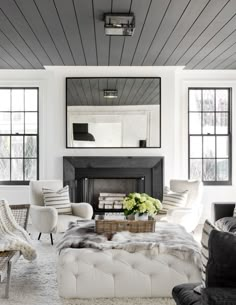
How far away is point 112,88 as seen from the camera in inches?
291

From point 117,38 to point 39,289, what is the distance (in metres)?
3.17

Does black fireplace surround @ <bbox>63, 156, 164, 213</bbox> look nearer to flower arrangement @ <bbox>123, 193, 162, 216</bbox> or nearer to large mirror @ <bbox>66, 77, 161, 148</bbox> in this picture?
large mirror @ <bbox>66, 77, 161, 148</bbox>

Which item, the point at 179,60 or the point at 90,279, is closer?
the point at 90,279

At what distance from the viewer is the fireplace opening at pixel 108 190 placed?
7.43 meters

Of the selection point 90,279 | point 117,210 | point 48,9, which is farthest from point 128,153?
point 90,279

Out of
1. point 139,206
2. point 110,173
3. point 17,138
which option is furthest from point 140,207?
point 17,138

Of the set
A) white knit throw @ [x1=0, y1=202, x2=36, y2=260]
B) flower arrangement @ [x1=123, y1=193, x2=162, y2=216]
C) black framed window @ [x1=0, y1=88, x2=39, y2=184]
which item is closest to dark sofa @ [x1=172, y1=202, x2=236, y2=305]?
white knit throw @ [x1=0, y1=202, x2=36, y2=260]

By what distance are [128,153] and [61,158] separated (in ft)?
3.69

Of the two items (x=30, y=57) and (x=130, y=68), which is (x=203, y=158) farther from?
(x=30, y=57)

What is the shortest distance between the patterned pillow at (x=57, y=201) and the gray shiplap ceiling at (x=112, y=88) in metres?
1.84

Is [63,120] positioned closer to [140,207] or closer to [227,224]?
[140,207]

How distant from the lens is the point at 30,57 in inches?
259

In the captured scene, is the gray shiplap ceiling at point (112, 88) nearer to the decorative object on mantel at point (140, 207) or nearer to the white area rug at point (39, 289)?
the decorative object on mantel at point (140, 207)

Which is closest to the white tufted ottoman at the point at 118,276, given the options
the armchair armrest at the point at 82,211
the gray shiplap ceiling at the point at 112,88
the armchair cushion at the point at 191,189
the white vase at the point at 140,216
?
the white vase at the point at 140,216
